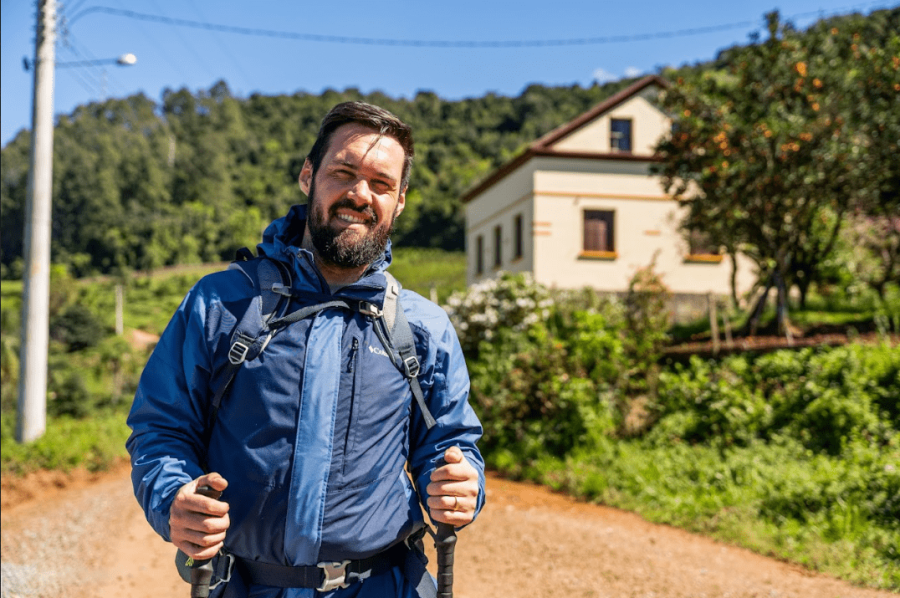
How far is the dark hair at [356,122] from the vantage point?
228 centimetres

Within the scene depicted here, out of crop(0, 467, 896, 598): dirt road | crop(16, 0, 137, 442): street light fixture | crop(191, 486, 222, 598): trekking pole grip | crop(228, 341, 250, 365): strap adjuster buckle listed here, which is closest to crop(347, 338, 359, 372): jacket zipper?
crop(228, 341, 250, 365): strap adjuster buckle

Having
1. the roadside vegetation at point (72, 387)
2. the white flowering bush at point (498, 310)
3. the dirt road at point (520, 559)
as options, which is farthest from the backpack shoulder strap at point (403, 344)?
the white flowering bush at point (498, 310)

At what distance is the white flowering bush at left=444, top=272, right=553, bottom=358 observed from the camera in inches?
583

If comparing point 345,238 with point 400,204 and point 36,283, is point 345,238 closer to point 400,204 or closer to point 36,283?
point 400,204

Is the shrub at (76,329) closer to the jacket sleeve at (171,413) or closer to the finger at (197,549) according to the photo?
the jacket sleeve at (171,413)

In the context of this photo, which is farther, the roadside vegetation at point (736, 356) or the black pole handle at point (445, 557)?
the roadside vegetation at point (736, 356)

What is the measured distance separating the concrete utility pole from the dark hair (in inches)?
386

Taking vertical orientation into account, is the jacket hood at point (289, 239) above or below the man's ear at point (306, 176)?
below

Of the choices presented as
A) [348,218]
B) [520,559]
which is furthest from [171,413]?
[520,559]

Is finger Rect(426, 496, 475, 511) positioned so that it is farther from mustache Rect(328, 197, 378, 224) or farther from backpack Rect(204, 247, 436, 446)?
mustache Rect(328, 197, 378, 224)

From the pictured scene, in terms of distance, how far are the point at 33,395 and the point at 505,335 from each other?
7652 mm

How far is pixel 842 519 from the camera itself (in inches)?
274

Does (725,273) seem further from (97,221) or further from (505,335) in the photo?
(97,221)

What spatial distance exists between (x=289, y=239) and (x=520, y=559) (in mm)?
5497
